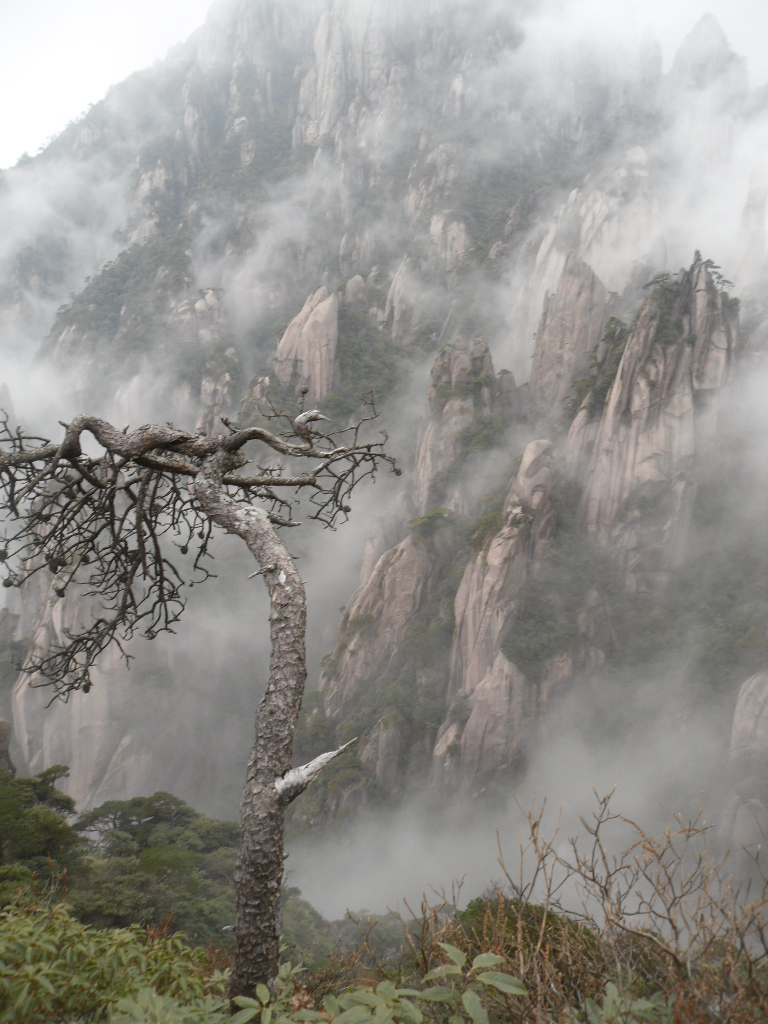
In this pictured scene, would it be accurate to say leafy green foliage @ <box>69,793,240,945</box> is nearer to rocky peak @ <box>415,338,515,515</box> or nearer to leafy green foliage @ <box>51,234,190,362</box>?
rocky peak @ <box>415,338,515,515</box>

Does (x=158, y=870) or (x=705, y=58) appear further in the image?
(x=705, y=58)

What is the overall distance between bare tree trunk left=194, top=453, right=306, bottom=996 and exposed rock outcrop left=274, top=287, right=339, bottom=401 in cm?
4686

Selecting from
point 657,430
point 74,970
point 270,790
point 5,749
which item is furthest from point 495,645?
point 270,790

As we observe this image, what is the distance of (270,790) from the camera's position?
7.51 ft

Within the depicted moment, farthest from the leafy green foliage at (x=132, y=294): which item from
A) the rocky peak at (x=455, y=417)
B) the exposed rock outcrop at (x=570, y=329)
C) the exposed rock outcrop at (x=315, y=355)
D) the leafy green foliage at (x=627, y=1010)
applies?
the leafy green foliage at (x=627, y=1010)

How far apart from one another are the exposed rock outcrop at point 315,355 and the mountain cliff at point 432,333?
0.22 meters

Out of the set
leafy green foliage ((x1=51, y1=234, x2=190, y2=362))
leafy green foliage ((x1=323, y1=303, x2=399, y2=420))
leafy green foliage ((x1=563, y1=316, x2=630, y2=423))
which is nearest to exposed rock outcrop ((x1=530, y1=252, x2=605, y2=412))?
leafy green foliage ((x1=563, y1=316, x2=630, y2=423))

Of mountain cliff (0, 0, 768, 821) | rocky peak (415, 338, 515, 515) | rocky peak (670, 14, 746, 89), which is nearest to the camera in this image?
mountain cliff (0, 0, 768, 821)

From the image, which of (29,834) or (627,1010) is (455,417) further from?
(627,1010)

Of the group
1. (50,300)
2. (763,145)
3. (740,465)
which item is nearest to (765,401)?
(740,465)

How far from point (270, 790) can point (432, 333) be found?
5911 cm

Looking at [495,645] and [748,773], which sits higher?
[495,645]

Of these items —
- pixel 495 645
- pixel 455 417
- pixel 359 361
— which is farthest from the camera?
pixel 359 361

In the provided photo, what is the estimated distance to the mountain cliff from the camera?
31.8 m
